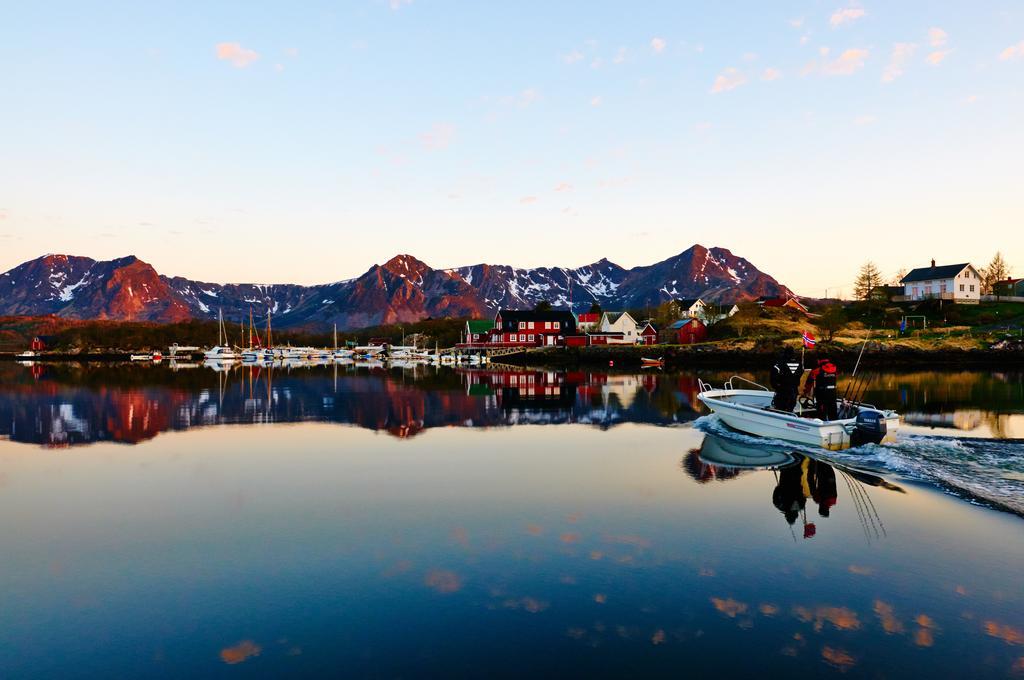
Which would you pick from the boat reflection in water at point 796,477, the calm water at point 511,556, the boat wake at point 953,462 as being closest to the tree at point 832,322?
the boat wake at point 953,462

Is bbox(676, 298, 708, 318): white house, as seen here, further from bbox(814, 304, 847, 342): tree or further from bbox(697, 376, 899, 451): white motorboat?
bbox(697, 376, 899, 451): white motorboat

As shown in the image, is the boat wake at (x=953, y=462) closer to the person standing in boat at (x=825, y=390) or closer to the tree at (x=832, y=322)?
the person standing in boat at (x=825, y=390)

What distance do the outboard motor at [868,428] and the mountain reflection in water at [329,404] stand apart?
11.0 meters

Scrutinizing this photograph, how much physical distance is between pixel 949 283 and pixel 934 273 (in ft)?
15.4

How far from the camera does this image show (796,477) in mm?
18984

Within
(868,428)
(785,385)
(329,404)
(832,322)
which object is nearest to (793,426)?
(785,385)

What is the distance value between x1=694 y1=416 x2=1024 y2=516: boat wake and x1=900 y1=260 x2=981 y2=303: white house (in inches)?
4229

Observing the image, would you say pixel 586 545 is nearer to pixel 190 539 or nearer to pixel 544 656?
pixel 544 656

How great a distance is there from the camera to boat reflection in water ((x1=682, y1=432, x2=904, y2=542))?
1508 cm

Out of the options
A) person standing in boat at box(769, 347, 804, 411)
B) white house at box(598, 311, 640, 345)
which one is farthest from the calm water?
white house at box(598, 311, 640, 345)

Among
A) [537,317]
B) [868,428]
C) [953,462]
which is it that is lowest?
[953,462]

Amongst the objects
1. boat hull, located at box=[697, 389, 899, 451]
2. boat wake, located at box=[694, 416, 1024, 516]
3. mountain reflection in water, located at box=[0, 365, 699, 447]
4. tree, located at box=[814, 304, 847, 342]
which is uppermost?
tree, located at box=[814, 304, 847, 342]

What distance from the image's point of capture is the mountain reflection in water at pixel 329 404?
3250 cm

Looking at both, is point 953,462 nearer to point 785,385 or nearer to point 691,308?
point 785,385
